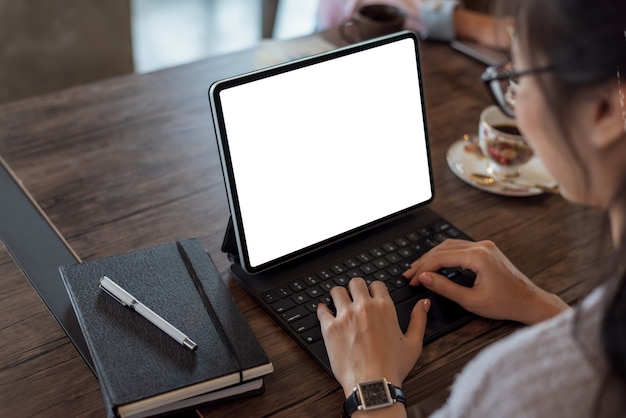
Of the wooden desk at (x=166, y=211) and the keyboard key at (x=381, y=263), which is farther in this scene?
the keyboard key at (x=381, y=263)

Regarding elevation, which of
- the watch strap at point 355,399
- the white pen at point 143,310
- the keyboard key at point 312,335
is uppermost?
the white pen at point 143,310

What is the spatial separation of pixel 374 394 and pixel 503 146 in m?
0.59

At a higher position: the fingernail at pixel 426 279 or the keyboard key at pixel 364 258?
the fingernail at pixel 426 279

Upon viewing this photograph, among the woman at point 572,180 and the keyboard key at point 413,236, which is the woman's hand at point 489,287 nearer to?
the keyboard key at point 413,236

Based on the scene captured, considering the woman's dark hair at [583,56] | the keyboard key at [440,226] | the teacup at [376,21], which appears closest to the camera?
the woman's dark hair at [583,56]

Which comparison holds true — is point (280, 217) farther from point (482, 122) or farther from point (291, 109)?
point (482, 122)

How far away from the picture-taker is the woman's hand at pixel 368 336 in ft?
2.81

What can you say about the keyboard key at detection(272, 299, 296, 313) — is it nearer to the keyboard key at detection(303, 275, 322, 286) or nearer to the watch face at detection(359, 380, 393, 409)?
the keyboard key at detection(303, 275, 322, 286)

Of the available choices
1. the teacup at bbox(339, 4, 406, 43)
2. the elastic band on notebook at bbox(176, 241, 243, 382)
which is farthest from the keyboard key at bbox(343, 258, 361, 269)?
the teacup at bbox(339, 4, 406, 43)

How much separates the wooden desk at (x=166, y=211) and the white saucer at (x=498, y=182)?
15 mm

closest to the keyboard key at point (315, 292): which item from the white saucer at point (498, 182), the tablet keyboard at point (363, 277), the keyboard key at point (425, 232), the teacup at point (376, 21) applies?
the tablet keyboard at point (363, 277)

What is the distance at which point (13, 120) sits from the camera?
1.29m

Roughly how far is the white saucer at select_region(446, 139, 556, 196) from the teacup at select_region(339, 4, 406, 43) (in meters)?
0.33

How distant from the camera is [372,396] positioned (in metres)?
0.82
